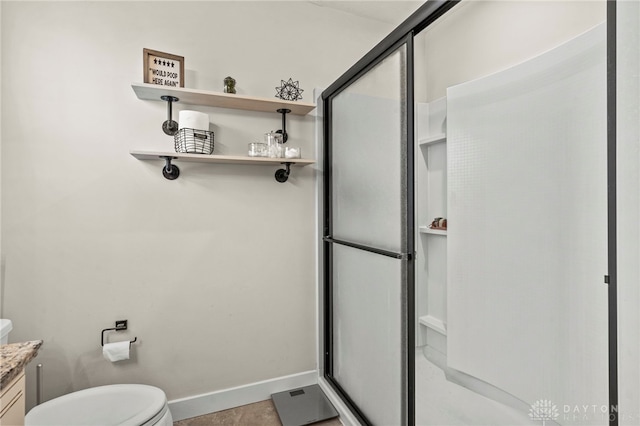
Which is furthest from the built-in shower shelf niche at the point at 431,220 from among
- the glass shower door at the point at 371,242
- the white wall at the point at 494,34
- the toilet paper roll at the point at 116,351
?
the toilet paper roll at the point at 116,351

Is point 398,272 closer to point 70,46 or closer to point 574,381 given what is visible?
point 574,381

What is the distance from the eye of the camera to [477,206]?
73.1 inches

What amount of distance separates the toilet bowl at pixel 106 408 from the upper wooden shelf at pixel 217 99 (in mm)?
1451

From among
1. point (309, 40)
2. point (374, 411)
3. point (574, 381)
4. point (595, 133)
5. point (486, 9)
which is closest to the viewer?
point (595, 133)

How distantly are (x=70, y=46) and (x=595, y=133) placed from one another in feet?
7.81

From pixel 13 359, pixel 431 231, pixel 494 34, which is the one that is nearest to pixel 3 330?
pixel 13 359

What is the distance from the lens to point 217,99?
1.82 metres

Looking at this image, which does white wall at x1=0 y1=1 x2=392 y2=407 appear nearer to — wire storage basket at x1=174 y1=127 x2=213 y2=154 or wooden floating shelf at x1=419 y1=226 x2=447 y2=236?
wire storage basket at x1=174 y1=127 x2=213 y2=154

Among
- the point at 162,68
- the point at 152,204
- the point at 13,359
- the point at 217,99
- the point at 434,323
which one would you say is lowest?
the point at 434,323

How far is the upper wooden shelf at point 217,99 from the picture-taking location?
66.3 inches

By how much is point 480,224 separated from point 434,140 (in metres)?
0.67

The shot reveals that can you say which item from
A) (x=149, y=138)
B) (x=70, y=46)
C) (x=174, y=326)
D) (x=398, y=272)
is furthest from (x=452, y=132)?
(x=70, y=46)

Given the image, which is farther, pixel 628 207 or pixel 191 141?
pixel 191 141

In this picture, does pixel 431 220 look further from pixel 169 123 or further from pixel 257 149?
pixel 169 123
